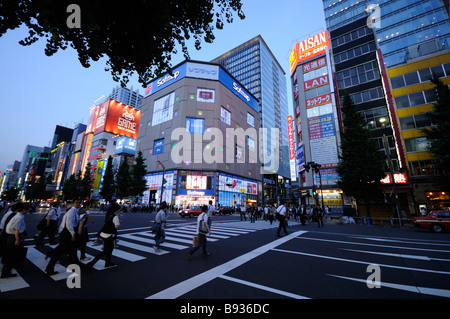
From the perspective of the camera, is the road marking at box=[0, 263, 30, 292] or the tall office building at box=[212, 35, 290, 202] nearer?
the road marking at box=[0, 263, 30, 292]

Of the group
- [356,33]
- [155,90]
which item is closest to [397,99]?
[356,33]

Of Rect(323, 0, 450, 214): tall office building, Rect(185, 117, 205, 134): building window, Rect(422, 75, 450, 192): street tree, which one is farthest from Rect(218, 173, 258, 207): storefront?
Rect(422, 75, 450, 192): street tree

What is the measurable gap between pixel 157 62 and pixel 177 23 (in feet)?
4.84

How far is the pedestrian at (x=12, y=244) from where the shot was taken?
13.8ft

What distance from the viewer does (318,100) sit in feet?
109

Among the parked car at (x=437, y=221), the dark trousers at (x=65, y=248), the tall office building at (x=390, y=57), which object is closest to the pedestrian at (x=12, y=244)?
the dark trousers at (x=65, y=248)

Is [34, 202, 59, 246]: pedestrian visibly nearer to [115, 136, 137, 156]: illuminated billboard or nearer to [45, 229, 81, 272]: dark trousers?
[45, 229, 81, 272]: dark trousers

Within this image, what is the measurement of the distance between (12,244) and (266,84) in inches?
3755

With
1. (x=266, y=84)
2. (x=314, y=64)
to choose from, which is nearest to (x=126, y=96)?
(x=266, y=84)

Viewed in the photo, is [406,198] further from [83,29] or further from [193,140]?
[193,140]

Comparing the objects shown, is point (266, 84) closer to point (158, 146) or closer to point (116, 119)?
point (158, 146)

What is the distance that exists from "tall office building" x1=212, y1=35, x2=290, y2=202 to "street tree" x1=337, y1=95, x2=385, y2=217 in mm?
57784

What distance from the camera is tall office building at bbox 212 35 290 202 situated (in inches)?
3342
